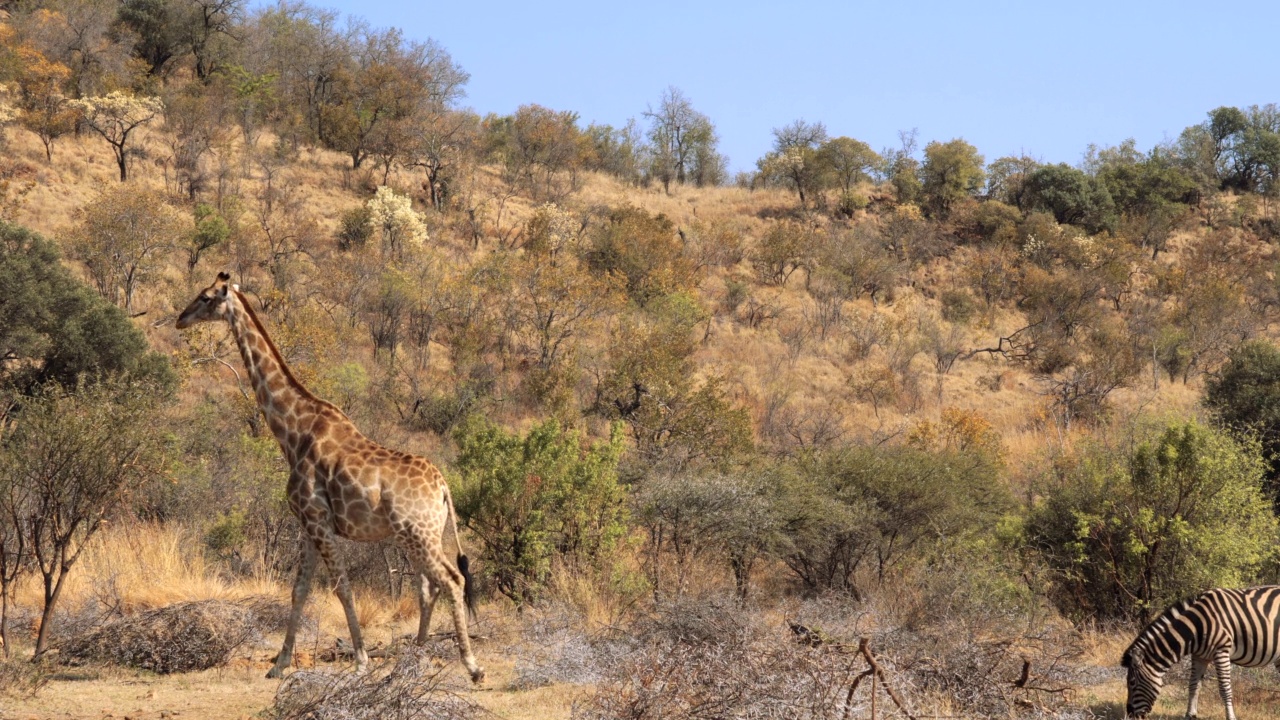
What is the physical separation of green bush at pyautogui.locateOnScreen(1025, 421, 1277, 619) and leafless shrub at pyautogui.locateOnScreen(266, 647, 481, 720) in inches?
378

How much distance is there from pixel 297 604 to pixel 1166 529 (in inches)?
410

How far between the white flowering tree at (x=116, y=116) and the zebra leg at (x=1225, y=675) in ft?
127

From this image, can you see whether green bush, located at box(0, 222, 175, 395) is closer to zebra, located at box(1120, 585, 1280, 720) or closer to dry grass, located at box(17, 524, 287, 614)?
dry grass, located at box(17, 524, 287, 614)

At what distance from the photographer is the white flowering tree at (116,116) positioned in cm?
4050

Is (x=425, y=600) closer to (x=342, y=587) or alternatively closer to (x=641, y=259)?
(x=342, y=587)

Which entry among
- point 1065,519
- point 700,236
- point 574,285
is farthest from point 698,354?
point 1065,519

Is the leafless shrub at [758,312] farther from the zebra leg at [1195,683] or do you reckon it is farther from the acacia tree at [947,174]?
the zebra leg at [1195,683]

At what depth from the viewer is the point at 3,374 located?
76.8 feet

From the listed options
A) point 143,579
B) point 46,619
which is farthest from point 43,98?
point 46,619

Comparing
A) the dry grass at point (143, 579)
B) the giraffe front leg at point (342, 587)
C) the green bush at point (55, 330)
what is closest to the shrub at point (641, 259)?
the green bush at point (55, 330)

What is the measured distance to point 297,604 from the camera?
912 cm

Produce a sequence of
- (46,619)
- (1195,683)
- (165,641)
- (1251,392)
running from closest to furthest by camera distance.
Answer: (1195,683)
(46,619)
(165,641)
(1251,392)

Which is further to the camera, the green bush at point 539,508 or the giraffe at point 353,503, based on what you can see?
the green bush at point 539,508

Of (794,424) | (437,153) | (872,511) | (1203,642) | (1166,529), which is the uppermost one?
(437,153)
